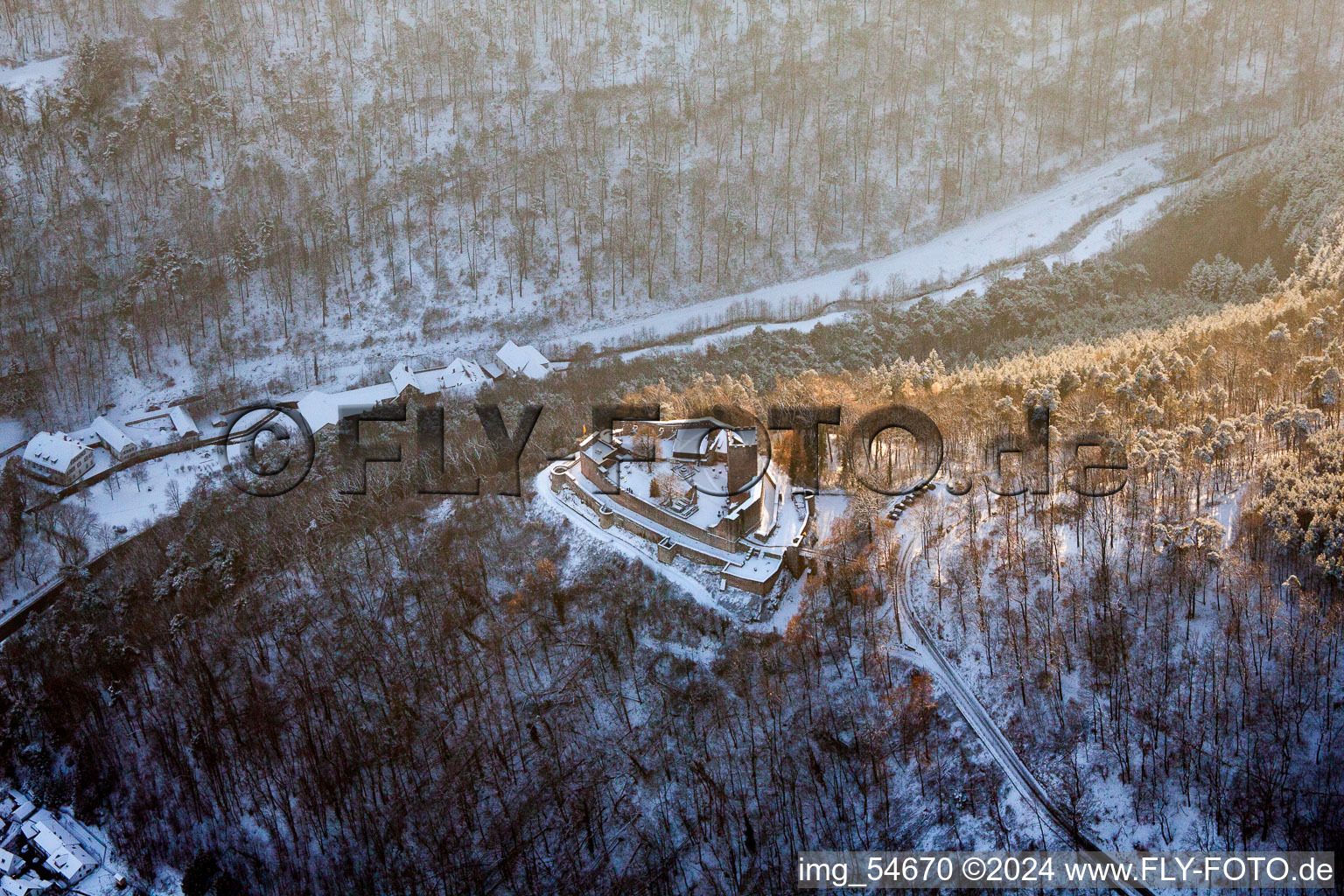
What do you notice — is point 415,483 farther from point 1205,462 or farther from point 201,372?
point 1205,462

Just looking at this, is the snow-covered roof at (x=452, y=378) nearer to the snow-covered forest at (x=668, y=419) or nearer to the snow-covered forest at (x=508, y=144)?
the snow-covered forest at (x=668, y=419)

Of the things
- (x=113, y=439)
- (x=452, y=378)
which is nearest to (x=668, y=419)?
(x=452, y=378)

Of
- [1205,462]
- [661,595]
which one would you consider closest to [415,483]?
[661,595]

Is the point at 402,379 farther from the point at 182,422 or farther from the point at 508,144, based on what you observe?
the point at 508,144

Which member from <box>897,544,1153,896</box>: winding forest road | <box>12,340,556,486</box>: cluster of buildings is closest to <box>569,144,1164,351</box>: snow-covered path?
<box>12,340,556,486</box>: cluster of buildings

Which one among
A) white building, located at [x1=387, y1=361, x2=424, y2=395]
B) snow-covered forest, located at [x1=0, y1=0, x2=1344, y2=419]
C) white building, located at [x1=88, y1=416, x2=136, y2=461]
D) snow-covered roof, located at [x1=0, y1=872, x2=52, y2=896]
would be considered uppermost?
snow-covered forest, located at [x1=0, y1=0, x2=1344, y2=419]

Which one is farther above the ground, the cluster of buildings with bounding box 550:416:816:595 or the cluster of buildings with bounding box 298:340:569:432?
the cluster of buildings with bounding box 550:416:816:595

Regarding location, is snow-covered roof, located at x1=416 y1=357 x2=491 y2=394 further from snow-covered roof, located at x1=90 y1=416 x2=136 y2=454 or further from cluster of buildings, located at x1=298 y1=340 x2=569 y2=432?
snow-covered roof, located at x1=90 y1=416 x2=136 y2=454

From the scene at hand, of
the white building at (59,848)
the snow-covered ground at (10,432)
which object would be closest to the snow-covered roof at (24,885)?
the white building at (59,848)
